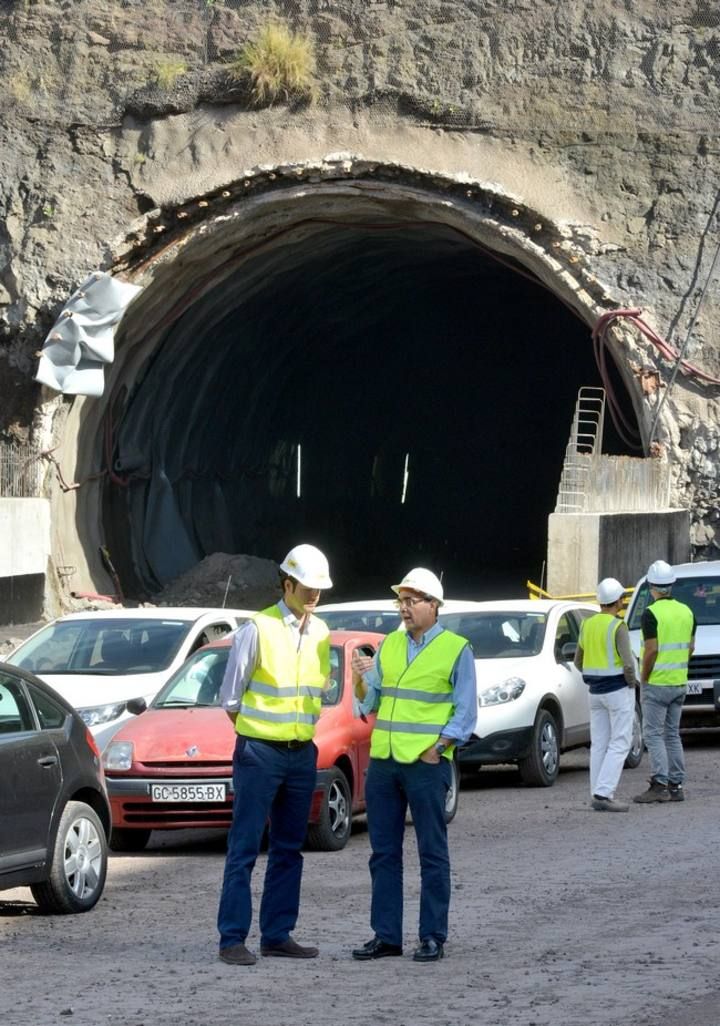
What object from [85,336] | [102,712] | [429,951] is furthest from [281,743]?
[85,336]

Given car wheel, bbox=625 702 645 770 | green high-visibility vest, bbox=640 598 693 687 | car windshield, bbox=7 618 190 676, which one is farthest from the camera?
car wheel, bbox=625 702 645 770

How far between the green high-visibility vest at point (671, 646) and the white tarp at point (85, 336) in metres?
14.3

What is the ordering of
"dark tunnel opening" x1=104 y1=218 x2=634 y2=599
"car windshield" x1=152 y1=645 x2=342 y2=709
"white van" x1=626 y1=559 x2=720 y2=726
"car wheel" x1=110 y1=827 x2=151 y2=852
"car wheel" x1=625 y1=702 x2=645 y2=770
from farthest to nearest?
"dark tunnel opening" x1=104 y1=218 x2=634 y2=599, "white van" x1=626 y1=559 x2=720 y2=726, "car wheel" x1=625 y1=702 x2=645 y2=770, "car windshield" x1=152 y1=645 x2=342 y2=709, "car wheel" x1=110 y1=827 x2=151 y2=852

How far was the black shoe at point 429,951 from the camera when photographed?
27.5ft

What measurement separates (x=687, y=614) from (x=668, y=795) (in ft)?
5.01

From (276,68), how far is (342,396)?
528 inches

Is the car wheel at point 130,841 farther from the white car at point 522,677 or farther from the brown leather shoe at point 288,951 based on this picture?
the brown leather shoe at point 288,951

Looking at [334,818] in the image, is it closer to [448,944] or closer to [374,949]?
[448,944]

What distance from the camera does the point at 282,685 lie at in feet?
28.3

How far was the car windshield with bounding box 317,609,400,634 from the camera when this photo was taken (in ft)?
56.2

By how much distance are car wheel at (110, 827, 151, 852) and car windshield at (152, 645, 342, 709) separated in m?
0.91

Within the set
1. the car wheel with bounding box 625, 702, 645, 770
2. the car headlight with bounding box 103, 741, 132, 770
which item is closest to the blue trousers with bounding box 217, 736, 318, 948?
the car headlight with bounding box 103, 741, 132, 770

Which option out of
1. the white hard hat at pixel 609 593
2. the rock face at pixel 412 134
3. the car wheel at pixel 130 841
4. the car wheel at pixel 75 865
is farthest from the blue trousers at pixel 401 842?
the rock face at pixel 412 134

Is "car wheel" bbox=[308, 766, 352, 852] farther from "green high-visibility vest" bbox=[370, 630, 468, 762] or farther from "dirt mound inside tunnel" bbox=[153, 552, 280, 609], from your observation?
"dirt mound inside tunnel" bbox=[153, 552, 280, 609]
